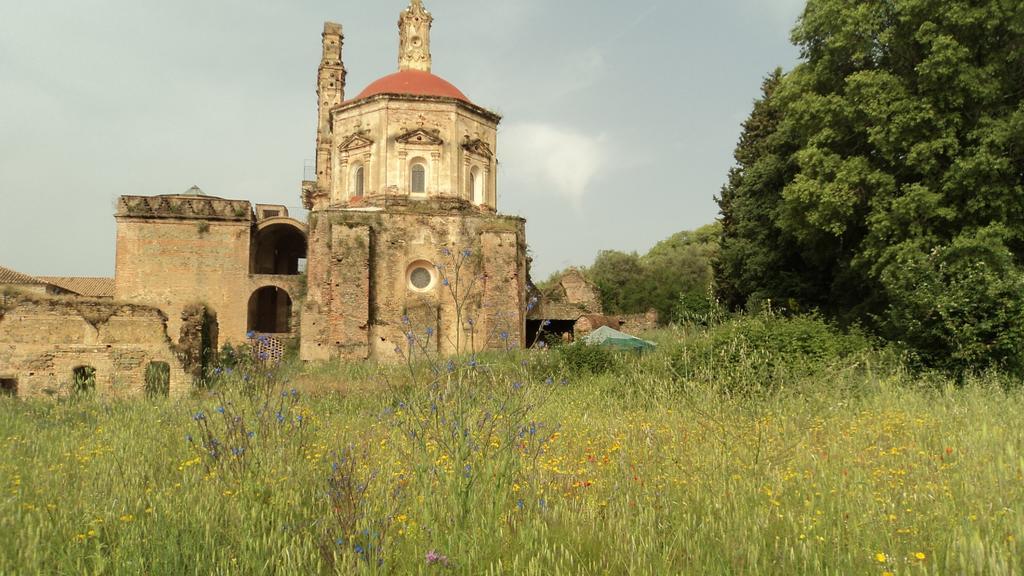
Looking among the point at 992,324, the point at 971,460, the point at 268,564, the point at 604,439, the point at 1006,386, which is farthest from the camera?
the point at 992,324

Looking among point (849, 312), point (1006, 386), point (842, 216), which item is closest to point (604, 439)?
point (1006, 386)

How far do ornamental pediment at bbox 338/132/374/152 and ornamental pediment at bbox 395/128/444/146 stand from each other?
126 centimetres

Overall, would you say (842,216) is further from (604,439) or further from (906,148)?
(604,439)

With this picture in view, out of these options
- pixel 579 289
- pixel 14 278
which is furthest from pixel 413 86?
pixel 14 278

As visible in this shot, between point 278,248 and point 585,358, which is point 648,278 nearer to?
point 278,248

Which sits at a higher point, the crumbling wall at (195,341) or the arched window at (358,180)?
the arched window at (358,180)

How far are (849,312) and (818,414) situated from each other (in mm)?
11950

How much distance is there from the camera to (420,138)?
24406mm

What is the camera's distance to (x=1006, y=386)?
31.0 feet

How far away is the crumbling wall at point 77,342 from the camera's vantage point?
16.8 m

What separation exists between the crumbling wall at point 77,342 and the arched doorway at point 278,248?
34.1 feet

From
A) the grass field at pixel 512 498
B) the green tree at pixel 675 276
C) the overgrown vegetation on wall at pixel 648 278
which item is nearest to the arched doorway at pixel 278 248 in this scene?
the overgrown vegetation on wall at pixel 648 278

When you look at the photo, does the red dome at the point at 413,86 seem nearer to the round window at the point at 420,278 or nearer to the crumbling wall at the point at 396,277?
the crumbling wall at the point at 396,277

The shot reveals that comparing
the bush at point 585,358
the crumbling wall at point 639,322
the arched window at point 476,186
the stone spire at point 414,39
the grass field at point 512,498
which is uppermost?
the stone spire at point 414,39
